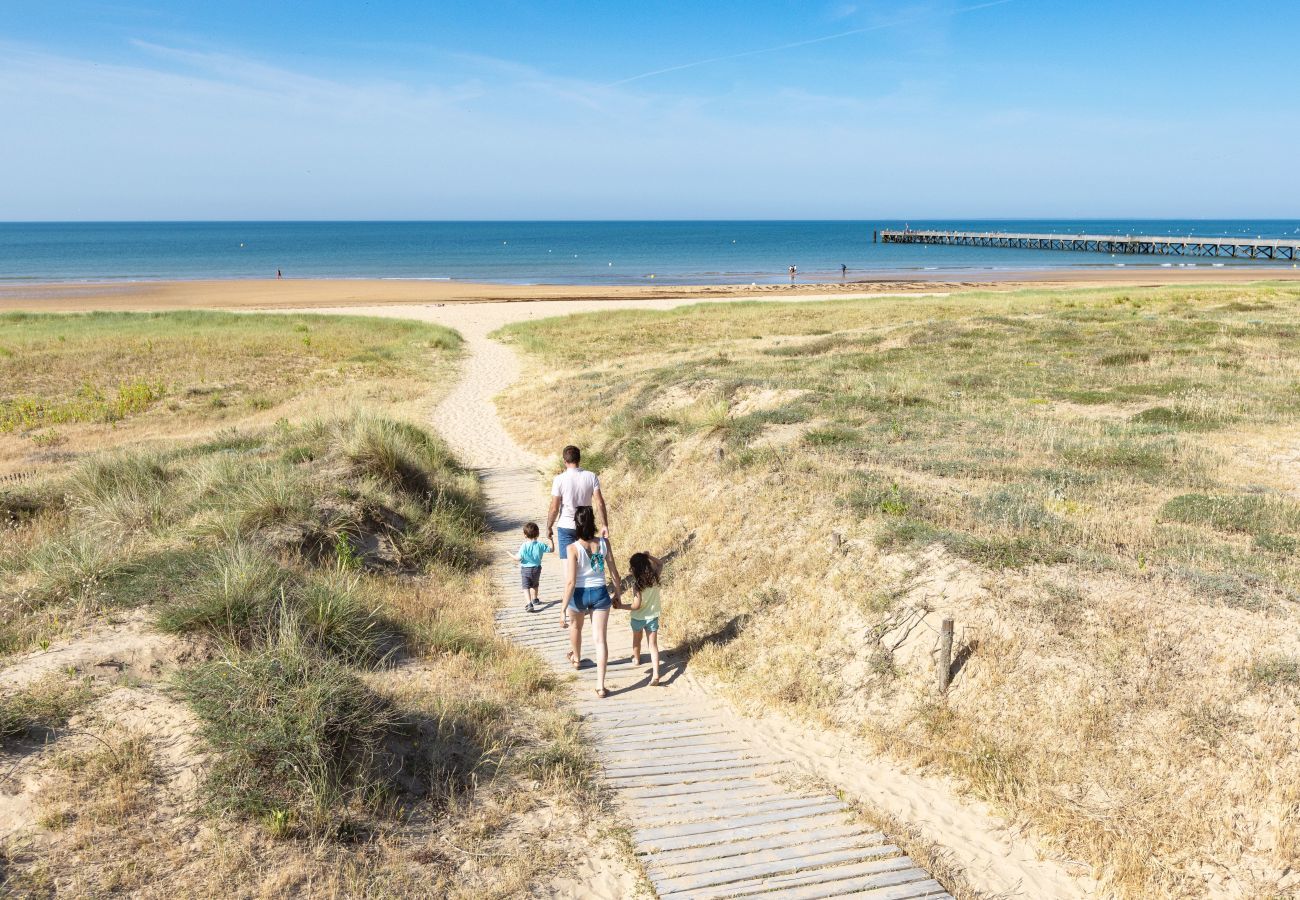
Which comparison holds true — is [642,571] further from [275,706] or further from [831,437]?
[831,437]

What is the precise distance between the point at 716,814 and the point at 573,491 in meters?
4.01

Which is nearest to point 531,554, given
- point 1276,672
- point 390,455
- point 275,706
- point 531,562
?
point 531,562

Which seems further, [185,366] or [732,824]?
[185,366]

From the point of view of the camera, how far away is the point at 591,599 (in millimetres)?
8617

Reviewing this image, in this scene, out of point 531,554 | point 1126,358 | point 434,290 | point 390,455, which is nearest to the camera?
point 531,554

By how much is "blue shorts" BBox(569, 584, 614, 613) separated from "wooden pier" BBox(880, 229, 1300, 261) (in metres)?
100

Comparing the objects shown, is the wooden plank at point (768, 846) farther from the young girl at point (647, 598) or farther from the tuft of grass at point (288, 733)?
the young girl at point (647, 598)

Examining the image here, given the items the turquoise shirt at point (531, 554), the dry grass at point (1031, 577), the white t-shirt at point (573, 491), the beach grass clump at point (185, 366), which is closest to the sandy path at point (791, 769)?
the dry grass at point (1031, 577)

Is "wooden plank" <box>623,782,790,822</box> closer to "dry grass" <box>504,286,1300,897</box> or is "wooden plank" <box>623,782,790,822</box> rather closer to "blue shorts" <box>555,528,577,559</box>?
"dry grass" <box>504,286,1300,897</box>

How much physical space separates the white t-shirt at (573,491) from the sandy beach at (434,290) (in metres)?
49.9

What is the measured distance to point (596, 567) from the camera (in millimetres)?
8688

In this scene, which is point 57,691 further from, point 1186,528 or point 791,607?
point 1186,528

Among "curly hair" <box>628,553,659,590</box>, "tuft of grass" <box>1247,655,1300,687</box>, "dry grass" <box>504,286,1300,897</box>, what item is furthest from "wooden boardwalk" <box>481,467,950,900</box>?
"tuft of grass" <box>1247,655,1300,687</box>

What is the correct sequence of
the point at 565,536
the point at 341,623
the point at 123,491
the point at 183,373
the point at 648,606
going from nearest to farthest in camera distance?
the point at 341,623 < the point at 648,606 < the point at 565,536 < the point at 123,491 < the point at 183,373
